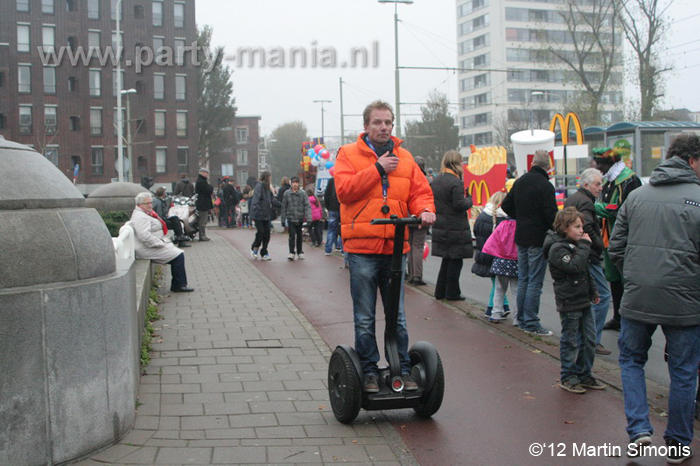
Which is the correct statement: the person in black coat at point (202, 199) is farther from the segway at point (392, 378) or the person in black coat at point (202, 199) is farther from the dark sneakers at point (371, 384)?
the dark sneakers at point (371, 384)

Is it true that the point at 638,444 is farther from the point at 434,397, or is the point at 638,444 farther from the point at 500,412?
the point at 434,397

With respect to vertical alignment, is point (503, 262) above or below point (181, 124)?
below

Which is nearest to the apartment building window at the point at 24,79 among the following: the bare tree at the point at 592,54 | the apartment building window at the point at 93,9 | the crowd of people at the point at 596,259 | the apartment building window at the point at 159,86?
the apartment building window at the point at 93,9

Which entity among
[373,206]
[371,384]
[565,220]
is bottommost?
[371,384]

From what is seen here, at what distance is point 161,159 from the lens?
71.6 m

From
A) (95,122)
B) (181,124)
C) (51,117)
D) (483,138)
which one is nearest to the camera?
(51,117)

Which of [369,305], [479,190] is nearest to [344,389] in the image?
[369,305]

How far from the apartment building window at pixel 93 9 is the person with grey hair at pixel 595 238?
221 ft

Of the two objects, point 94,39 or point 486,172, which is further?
point 94,39

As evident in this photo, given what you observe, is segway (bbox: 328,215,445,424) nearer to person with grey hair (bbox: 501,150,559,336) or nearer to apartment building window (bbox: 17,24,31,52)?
person with grey hair (bbox: 501,150,559,336)

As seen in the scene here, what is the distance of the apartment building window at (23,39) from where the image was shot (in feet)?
209

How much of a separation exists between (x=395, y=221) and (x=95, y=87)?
68.6m

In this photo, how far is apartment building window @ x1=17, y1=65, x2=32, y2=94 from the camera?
6378cm

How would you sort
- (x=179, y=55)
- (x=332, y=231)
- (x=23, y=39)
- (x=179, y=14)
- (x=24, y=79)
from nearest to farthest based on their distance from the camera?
(x=332, y=231) → (x=23, y=39) → (x=24, y=79) → (x=179, y=55) → (x=179, y=14)
